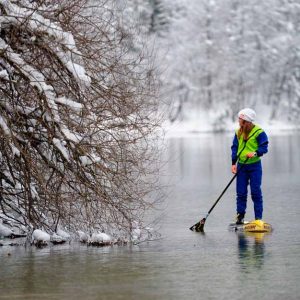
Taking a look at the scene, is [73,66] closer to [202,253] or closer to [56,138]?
[56,138]

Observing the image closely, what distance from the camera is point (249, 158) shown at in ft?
46.6

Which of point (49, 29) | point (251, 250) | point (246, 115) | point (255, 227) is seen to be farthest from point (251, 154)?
point (49, 29)

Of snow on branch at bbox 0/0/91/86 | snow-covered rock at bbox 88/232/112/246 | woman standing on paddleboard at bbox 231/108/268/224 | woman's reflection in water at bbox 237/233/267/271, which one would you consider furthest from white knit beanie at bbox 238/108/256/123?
snow on branch at bbox 0/0/91/86

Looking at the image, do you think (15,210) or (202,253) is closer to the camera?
(202,253)

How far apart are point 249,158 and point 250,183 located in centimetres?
39

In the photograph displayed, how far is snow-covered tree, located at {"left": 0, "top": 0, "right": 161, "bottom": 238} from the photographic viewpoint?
11.7 meters

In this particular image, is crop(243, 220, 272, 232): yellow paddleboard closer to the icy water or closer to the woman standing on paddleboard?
the icy water

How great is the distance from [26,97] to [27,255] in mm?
2086

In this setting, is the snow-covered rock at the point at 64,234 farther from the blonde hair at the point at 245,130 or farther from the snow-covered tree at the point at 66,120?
the blonde hair at the point at 245,130

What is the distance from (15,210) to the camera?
12812 millimetres

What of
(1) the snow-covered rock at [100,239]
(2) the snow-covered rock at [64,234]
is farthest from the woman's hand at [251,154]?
(2) the snow-covered rock at [64,234]

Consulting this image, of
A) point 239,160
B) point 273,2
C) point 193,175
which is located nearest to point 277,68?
point 273,2

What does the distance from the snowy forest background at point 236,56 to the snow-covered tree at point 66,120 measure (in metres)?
73.2

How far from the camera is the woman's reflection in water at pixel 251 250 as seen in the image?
10.4 m
